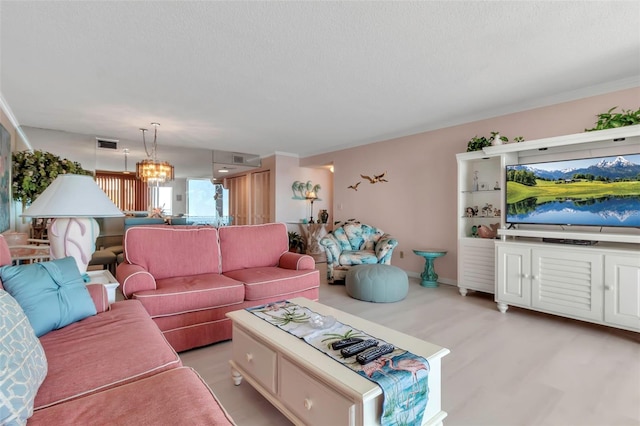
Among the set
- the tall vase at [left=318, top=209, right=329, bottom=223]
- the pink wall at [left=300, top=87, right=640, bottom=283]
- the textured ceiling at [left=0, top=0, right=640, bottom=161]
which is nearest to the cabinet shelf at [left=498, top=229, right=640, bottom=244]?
the pink wall at [left=300, top=87, right=640, bottom=283]

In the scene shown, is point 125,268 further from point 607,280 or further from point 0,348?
point 607,280

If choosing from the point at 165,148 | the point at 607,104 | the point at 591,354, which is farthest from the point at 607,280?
the point at 165,148

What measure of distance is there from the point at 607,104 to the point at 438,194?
2.07m

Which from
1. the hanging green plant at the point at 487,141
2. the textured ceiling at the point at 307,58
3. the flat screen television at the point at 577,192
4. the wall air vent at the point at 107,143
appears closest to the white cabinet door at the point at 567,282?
the flat screen television at the point at 577,192

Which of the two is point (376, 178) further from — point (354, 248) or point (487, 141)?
point (487, 141)

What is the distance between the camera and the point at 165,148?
616cm

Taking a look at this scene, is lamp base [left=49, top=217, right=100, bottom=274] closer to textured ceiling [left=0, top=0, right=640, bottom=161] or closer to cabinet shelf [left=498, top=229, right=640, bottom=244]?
textured ceiling [left=0, top=0, right=640, bottom=161]

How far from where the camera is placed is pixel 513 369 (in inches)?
83.7

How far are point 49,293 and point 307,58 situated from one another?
7.78 feet

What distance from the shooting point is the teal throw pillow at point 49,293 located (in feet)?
4.98

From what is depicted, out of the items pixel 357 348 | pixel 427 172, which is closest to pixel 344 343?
pixel 357 348

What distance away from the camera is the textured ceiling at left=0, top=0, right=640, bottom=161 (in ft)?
6.63

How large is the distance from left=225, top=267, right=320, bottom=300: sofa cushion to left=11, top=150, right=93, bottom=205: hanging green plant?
11.3 feet

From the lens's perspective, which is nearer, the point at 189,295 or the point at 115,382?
the point at 115,382
